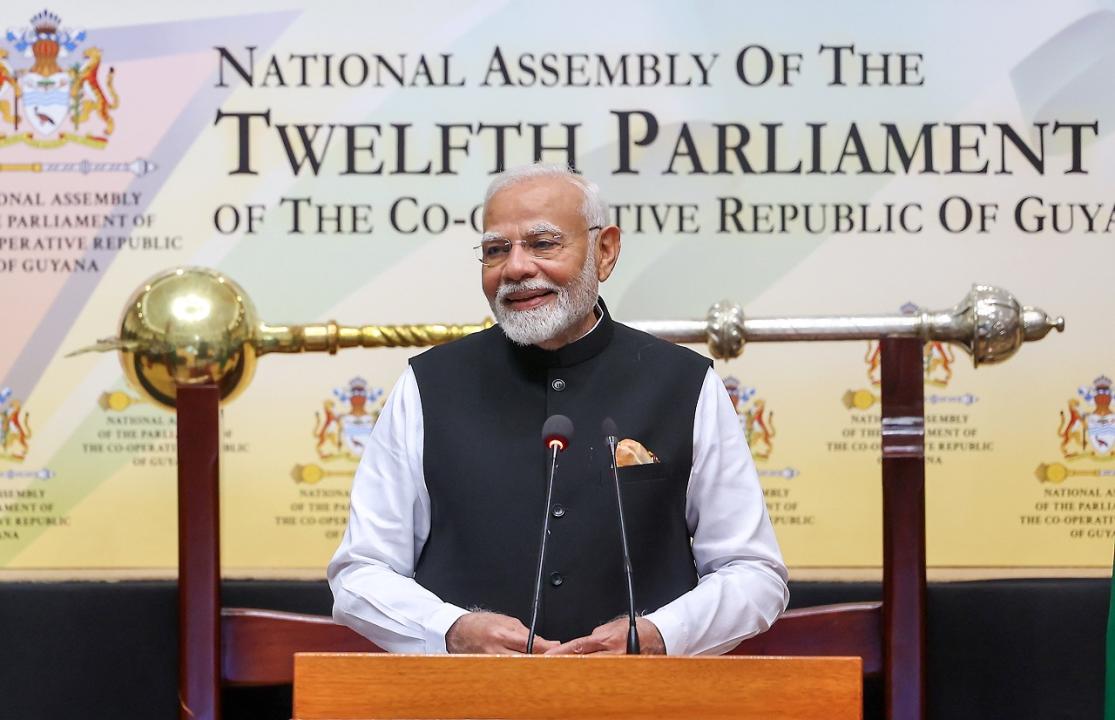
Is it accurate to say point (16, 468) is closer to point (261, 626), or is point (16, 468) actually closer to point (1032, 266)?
point (261, 626)

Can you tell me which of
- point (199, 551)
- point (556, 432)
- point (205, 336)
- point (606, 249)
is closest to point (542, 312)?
point (606, 249)

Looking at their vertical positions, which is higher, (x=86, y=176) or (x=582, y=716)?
(x=86, y=176)

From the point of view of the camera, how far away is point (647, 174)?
4.05 metres

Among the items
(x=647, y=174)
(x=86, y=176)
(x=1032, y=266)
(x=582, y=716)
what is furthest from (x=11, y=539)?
(x=1032, y=266)

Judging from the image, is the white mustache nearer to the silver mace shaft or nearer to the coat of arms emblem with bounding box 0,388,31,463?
the silver mace shaft

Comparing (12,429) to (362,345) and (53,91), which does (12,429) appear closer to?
(53,91)

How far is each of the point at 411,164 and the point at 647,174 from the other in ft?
2.08

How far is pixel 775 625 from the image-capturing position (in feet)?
10.5

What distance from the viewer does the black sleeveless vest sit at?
2732 mm

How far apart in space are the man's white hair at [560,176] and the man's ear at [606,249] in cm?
3

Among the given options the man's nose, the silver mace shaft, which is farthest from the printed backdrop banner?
the man's nose

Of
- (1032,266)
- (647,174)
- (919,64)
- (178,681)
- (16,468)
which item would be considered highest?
(919,64)

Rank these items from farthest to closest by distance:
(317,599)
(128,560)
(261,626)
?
1. (128,560)
2. (317,599)
3. (261,626)

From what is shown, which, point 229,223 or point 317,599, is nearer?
point 317,599
